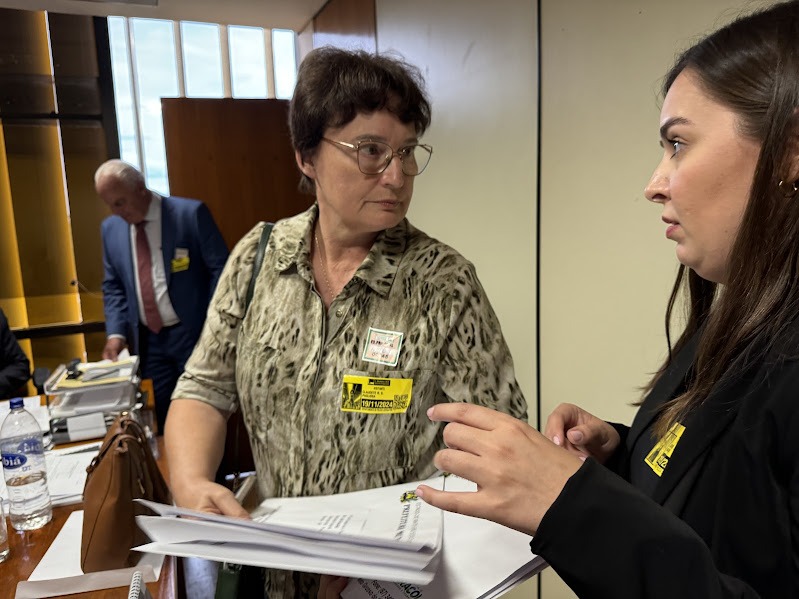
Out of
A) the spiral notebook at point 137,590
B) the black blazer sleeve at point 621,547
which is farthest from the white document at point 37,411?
the black blazer sleeve at point 621,547

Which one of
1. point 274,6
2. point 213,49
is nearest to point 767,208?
point 274,6

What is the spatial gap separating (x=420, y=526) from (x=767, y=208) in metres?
0.64

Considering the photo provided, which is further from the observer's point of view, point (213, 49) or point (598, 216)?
point (213, 49)

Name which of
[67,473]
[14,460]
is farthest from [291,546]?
[67,473]

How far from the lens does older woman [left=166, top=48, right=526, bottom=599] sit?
1.12 meters

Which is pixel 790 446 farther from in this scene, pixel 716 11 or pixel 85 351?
pixel 85 351

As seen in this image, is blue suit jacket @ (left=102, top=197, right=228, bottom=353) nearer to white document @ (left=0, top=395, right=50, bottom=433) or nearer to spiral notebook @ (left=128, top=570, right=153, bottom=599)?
white document @ (left=0, top=395, right=50, bottom=433)

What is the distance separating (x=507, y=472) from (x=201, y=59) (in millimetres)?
5159

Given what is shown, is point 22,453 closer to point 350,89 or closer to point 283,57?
point 350,89

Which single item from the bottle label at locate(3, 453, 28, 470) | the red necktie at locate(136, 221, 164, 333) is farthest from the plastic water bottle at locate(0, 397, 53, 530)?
the red necktie at locate(136, 221, 164, 333)

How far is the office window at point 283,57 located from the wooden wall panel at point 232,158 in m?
0.58

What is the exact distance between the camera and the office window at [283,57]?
5105 mm

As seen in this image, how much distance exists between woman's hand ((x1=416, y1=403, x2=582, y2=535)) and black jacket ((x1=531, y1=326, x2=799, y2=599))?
2 centimetres

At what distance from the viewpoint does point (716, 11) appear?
1402 mm
